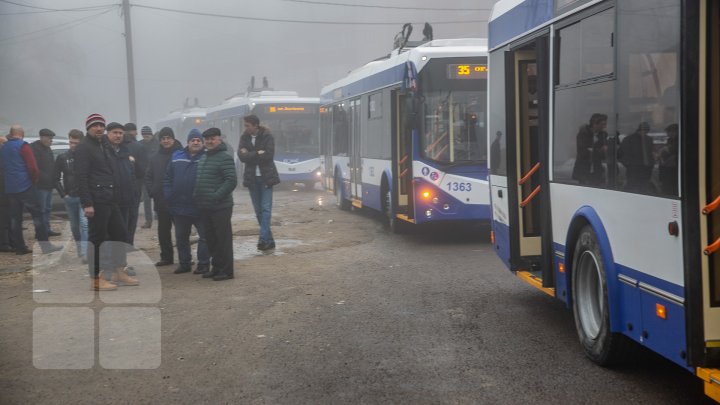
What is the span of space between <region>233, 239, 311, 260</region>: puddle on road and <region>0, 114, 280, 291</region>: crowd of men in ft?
0.67

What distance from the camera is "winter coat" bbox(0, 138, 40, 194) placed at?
42.1 feet

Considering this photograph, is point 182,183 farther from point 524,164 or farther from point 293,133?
point 293,133

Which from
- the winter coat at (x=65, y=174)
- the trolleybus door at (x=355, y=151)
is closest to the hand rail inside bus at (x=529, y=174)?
the winter coat at (x=65, y=174)

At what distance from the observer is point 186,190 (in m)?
10.7

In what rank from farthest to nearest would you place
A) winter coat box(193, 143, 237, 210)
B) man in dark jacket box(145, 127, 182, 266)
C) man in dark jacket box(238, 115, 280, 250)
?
man in dark jacket box(238, 115, 280, 250)
man in dark jacket box(145, 127, 182, 266)
winter coat box(193, 143, 237, 210)

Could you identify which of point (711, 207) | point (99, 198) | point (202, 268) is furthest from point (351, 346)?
point (202, 268)

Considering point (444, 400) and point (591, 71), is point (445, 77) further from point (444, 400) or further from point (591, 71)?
point (444, 400)

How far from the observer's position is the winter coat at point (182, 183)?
1073 cm

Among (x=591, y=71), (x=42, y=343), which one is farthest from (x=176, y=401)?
(x=591, y=71)

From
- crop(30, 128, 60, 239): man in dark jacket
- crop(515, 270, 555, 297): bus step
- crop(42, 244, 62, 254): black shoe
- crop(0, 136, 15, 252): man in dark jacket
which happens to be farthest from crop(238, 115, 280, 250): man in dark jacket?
crop(515, 270, 555, 297): bus step

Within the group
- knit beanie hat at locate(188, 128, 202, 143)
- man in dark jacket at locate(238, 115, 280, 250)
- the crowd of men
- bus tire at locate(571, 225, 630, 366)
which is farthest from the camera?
man in dark jacket at locate(238, 115, 280, 250)

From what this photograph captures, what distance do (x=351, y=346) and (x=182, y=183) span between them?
185 inches

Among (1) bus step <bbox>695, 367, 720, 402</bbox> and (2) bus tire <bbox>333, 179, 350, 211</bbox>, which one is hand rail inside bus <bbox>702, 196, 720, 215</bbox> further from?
(2) bus tire <bbox>333, 179, 350, 211</bbox>

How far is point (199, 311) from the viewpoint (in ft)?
27.6
